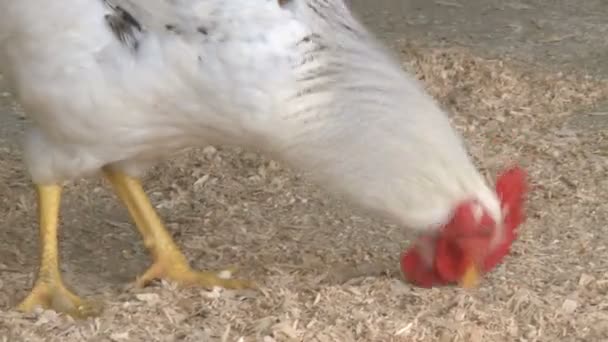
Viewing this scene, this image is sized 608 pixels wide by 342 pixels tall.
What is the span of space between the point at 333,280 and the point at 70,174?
799 mm

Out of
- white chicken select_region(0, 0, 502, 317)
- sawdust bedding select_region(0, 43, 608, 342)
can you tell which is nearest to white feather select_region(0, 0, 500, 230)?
white chicken select_region(0, 0, 502, 317)

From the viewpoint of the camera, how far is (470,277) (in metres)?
2.84

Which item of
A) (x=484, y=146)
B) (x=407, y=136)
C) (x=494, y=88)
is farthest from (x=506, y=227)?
(x=494, y=88)

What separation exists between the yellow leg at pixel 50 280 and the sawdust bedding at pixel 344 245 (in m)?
0.06

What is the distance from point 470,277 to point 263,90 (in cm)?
74

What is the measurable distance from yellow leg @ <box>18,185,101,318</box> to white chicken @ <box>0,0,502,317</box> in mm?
366

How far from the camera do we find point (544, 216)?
12.1ft

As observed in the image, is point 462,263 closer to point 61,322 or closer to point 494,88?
point 61,322

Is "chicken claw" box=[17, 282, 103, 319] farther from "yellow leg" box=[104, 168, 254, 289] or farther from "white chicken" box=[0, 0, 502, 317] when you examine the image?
"white chicken" box=[0, 0, 502, 317]

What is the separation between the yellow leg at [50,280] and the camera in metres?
3.03

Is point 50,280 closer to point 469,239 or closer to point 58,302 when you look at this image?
point 58,302

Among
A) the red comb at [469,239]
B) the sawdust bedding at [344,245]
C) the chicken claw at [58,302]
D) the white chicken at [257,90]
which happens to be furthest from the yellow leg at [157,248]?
the red comb at [469,239]

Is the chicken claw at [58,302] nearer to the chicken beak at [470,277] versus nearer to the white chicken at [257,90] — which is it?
the white chicken at [257,90]

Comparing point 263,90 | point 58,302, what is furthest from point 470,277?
point 58,302
